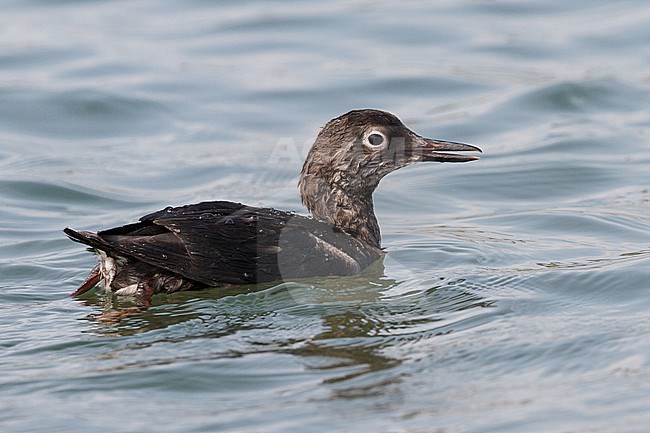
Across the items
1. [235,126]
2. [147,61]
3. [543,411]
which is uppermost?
[147,61]

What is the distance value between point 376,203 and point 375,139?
2.73 m

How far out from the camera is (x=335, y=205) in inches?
364

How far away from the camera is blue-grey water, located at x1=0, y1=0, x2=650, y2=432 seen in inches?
259

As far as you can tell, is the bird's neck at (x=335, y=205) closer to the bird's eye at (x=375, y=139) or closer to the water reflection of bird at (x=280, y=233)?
the water reflection of bird at (x=280, y=233)

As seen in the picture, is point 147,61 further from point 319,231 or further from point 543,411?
point 543,411

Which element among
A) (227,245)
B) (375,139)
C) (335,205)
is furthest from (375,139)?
(227,245)

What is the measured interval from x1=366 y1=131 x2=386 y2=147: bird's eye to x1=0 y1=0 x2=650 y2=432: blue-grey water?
3.18 ft

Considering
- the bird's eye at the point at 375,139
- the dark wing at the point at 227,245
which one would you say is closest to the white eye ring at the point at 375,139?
the bird's eye at the point at 375,139

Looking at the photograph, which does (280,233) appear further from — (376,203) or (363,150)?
(376,203)

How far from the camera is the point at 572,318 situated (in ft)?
26.0

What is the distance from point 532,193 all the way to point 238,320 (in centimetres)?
494

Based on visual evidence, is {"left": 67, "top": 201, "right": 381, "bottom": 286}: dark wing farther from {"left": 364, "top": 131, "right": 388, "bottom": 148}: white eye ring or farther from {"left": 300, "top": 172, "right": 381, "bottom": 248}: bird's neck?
{"left": 364, "top": 131, "right": 388, "bottom": 148}: white eye ring

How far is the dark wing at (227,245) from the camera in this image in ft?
26.2

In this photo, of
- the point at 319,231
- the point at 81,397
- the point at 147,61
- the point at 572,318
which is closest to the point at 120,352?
the point at 81,397
